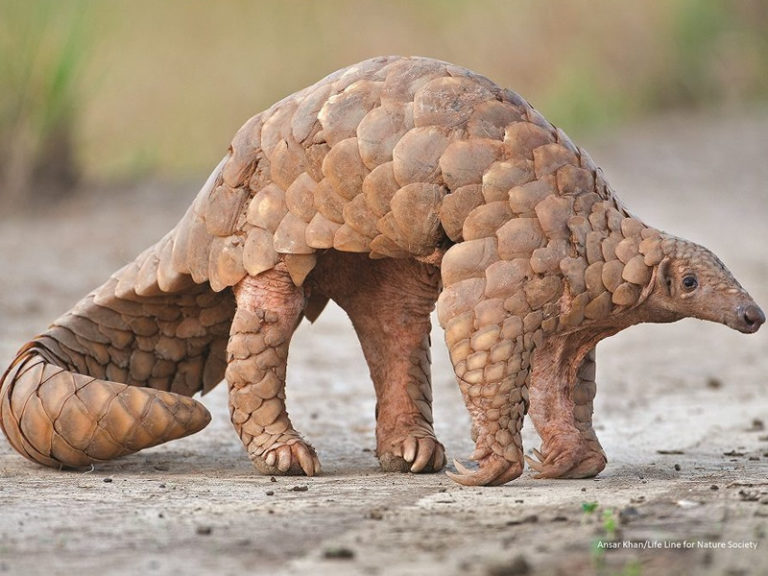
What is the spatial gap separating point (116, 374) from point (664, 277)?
97.1 inches

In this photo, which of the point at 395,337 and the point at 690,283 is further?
the point at 395,337

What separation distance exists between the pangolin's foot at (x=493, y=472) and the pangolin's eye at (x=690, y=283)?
0.85m

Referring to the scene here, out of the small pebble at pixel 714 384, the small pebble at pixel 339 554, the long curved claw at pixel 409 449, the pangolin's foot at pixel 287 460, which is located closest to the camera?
the small pebble at pixel 339 554

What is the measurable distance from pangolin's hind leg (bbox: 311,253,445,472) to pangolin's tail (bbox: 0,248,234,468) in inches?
23.4

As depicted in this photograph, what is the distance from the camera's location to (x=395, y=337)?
5570mm

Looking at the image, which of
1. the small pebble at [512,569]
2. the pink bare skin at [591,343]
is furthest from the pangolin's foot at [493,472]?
the small pebble at [512,569]

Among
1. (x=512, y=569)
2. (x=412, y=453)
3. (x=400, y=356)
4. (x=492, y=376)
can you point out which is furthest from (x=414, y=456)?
(x=512, y=569)

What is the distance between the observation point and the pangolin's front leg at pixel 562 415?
4.92m

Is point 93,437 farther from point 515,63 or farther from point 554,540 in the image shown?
point 515,63

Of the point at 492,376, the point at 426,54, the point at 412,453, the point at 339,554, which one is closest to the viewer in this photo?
the point at 339,554

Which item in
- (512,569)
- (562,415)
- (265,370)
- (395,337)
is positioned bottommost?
(512,569)

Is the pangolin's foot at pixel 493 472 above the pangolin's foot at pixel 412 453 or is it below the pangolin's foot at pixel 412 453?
below

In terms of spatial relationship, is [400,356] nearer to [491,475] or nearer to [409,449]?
[409,449]

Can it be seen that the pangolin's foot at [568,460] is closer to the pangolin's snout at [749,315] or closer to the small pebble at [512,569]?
the pangolin's snout at [749,315]
